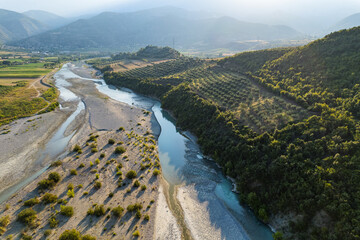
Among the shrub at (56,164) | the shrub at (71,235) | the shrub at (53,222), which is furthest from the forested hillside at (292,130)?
the shrub at (56,164)

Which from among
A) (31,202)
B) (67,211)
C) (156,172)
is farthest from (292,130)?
(31,202)

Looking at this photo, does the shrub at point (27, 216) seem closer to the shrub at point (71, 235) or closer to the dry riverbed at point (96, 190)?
the dry riverbed at point (96, 190)

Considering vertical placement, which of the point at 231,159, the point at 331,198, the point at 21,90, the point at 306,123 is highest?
the point at 306,123

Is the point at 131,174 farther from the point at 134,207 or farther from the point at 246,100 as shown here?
the point at 246,100

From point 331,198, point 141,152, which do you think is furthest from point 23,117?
point 331,198

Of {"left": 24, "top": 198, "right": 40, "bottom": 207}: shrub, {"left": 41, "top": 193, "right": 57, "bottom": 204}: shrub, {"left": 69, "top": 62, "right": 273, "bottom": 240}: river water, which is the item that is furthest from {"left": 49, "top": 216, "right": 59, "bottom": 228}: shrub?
{"left": 69, "top": 62, "right": 273, "bottom": 240}: river water

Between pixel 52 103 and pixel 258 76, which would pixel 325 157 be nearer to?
pixel 258 76

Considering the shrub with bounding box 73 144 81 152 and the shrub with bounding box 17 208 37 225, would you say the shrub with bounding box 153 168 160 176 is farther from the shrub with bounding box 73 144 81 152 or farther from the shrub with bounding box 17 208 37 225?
the shrub with bounding box 73 144 81 152
